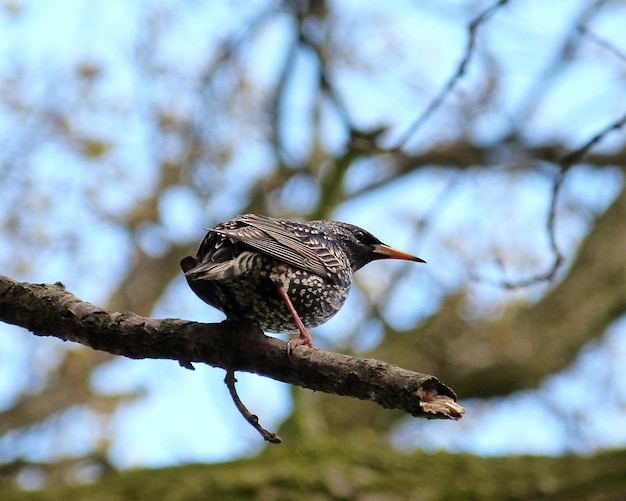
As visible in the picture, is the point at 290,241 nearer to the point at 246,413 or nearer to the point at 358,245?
the point at 358,245

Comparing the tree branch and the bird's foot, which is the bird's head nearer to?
the bird's foot

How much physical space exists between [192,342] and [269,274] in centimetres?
69

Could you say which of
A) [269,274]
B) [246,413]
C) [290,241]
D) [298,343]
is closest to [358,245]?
[290,241]

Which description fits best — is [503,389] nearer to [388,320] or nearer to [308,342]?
[388,320]

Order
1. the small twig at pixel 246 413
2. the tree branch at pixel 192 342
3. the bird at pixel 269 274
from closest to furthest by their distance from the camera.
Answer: the tree branch at pixel 192 342, the small twig at pixel 246 413, the bird at pixel 269 274

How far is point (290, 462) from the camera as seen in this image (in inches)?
232

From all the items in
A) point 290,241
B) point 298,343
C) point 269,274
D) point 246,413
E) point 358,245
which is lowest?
point 246,413

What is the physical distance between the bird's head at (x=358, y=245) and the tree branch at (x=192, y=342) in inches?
63.5

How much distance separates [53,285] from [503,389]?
6.05m

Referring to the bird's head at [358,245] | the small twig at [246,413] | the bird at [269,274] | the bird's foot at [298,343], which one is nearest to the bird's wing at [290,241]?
the bird at [269,274]

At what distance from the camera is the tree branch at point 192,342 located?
9.98ft

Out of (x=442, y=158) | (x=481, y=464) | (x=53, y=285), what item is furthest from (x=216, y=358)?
(x=442, y=158)

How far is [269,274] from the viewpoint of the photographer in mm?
3922

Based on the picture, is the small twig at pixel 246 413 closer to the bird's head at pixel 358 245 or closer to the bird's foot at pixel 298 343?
the bird's foot at pixel 298 343
